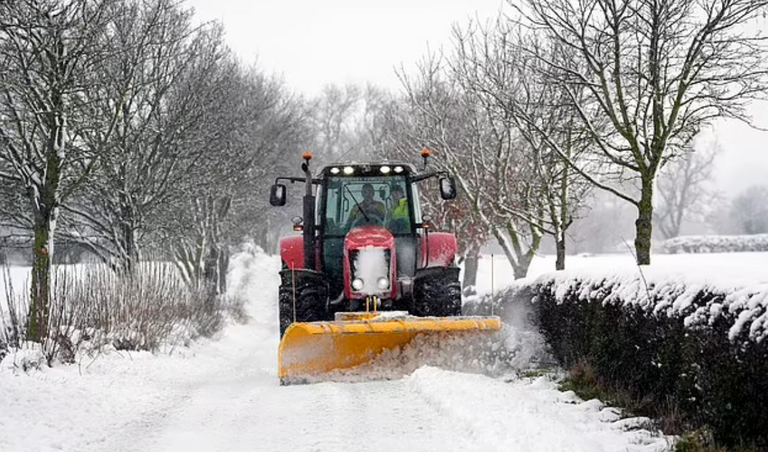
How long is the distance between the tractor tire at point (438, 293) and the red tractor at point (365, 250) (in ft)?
0.04

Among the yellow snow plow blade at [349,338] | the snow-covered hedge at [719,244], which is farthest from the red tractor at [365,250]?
the snow-covered hedge at [719,244]

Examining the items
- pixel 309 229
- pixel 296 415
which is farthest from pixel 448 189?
pixel 296 415

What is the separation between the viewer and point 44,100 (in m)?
9.38

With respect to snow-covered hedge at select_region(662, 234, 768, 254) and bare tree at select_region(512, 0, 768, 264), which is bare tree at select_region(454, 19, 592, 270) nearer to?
bare tree at select_region(512, 0, 768, 264)

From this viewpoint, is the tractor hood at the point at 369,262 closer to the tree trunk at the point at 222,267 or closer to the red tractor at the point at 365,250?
the red tractor at the point at 365,250

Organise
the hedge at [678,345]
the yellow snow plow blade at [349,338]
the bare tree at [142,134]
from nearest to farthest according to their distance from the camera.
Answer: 1. the hedge at [678,345]
2. the yellow snow plow blade at [349,338]
3. the bare tree at [142,134]

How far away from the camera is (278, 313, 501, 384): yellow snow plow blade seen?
7684mm

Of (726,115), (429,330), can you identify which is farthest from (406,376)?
(726,115)

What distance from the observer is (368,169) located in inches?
397

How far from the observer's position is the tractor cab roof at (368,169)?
394 inches

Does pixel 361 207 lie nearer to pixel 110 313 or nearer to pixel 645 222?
pixel 645 222

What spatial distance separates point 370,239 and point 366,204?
3.76ft

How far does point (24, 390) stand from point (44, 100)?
13.7 feet

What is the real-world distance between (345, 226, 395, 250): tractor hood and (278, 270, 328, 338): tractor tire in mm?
697
